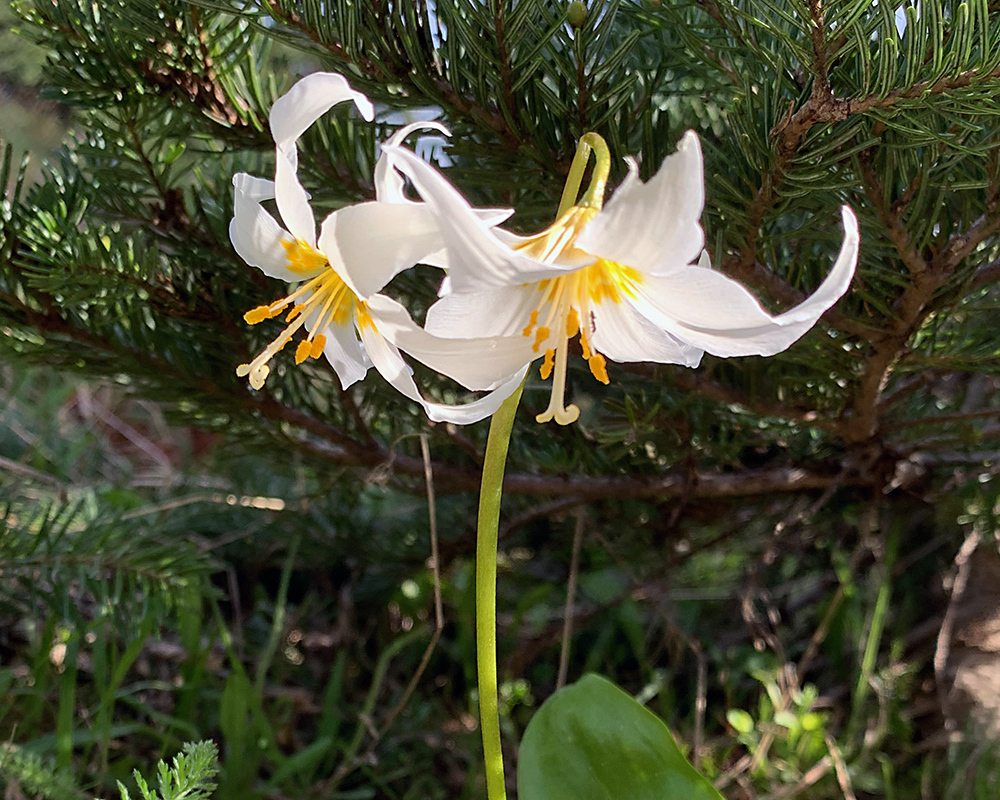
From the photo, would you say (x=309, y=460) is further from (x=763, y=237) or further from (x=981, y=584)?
(x=981, y=584)

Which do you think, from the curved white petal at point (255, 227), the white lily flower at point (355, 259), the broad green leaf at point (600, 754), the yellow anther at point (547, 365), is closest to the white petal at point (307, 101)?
the white lily flower at point (355, 259)

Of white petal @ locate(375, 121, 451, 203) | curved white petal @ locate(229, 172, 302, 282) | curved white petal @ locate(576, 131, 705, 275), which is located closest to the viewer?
curved white petal @ locate(576, 131, 705, 275)

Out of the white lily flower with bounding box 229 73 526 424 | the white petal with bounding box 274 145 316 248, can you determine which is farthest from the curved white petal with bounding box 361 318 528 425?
the white petal with bounding box 274 145 316 248

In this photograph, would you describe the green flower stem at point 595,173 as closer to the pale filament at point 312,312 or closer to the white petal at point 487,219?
the white petal at point 487,219

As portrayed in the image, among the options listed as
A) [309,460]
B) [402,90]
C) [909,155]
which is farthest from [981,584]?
[402,90]

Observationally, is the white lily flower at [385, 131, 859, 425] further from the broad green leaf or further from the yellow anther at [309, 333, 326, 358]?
the broad green leaf
